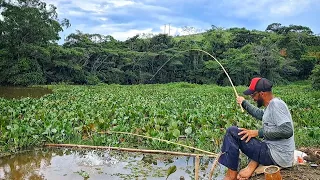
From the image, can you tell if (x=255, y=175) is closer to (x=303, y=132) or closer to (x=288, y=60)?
(x=303, y=132)

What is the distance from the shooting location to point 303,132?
8164 mm

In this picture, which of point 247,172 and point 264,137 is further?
point 247,172

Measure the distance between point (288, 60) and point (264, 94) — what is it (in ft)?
141

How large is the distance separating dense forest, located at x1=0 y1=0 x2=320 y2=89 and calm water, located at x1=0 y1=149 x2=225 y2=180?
83.7ft

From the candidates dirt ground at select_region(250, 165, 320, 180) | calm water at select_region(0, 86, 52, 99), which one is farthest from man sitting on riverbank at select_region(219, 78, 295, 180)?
calm water at select_region(0, 86, 52, 99)

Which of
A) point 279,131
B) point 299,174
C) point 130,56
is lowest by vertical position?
point 299,174

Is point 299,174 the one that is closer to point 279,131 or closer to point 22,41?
point 279,131

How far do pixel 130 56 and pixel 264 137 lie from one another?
40278 millimetres

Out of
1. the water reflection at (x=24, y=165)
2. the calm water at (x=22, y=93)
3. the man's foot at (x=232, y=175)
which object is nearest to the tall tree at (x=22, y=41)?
the calm water at (x=22, y=93)

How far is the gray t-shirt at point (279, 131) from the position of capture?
4086 millimetres

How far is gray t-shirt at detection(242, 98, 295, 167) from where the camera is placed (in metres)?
4.09

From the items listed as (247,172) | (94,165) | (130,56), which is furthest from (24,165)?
(130,56)

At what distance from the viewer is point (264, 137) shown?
4348 millimetres

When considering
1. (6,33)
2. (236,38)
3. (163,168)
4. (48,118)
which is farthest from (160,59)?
(163,168)
